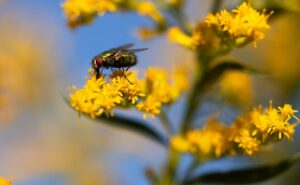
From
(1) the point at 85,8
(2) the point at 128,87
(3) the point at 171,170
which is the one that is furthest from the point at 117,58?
(3) the point at 171,170

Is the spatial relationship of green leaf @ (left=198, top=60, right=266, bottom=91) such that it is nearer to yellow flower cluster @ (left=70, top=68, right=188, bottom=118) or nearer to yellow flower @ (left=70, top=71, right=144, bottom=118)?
yellow flower cluster @ (left=70, top=68, right=188, bottom=118)

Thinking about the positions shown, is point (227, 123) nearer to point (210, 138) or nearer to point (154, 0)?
point (210, 138)

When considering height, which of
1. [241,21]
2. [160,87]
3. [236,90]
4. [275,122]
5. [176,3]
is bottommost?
[275,122]

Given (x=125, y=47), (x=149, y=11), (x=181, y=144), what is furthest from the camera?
(x=149, y=11)

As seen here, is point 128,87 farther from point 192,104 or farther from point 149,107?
point 192,104

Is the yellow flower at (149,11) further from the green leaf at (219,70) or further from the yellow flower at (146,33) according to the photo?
the green leaf at (219,70)

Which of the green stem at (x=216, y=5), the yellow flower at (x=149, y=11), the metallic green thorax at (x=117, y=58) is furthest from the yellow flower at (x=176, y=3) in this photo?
the metallic green thorax at (x=117, y=58)
